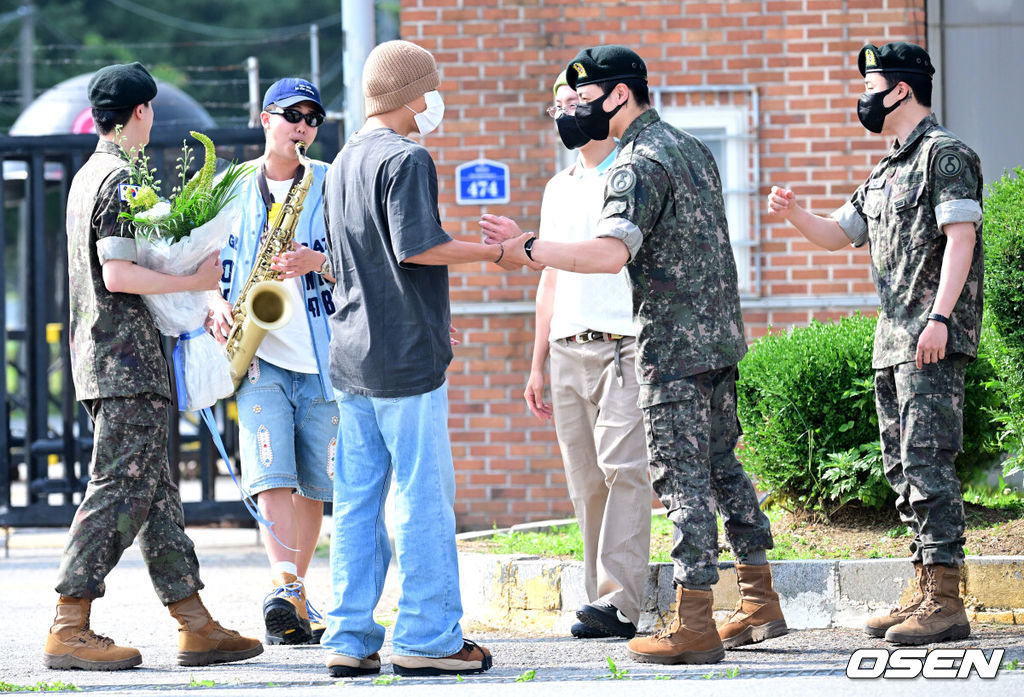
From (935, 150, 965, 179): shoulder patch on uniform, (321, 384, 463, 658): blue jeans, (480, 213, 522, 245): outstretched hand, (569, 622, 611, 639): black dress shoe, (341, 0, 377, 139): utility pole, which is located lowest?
(569, 622, 611, 639): black dress shoe

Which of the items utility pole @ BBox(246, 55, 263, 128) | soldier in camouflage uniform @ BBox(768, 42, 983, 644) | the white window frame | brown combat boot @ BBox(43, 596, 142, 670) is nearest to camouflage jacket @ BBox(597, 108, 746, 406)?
soldier in camouflage uniform @ BBox(768, 42, 983, 644)

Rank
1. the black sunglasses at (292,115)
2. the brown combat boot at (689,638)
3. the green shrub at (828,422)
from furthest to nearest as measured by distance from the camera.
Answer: the green shrub at (828,422) < the black sunglasses at (292,115) < the brown combat boot at (689,638)

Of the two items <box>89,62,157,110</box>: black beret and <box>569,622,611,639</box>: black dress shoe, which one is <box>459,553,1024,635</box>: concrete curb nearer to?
<box>569,622,611,639</box>: black dress shoe

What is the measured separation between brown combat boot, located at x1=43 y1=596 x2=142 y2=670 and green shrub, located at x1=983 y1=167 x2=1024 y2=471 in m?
3.77

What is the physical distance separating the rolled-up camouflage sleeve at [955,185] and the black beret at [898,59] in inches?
15.2

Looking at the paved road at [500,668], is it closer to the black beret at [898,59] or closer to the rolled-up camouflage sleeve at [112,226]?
the rolled-up camouflage sleeve at [112,226]

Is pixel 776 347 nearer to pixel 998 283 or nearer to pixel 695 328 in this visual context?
pixel 998 283

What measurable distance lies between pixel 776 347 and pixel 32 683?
3701 millimetres

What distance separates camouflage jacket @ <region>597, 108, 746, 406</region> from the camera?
523cm

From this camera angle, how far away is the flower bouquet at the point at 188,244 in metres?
5.46

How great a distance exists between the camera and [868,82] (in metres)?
5.76

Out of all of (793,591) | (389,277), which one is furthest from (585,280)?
(793,591)

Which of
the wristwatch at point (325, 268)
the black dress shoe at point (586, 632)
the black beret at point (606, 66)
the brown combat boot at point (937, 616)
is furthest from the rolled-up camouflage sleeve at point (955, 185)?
the wristwatch at point (325, 268)

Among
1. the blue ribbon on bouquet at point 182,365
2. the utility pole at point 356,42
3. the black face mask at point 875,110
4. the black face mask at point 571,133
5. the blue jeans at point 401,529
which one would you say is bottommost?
the blue jeans at point 401,529
